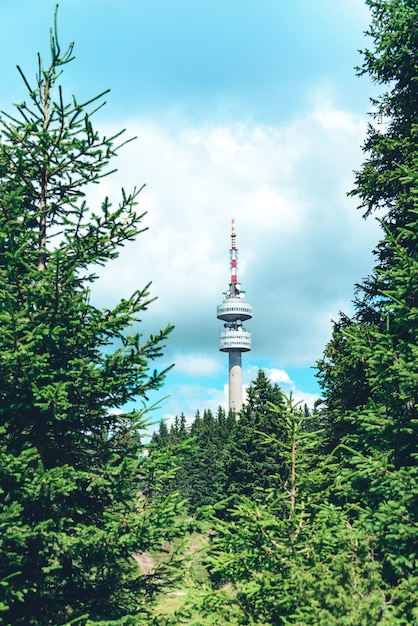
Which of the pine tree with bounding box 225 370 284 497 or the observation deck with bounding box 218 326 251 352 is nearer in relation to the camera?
the pine tree with bounding box 225 370 284 497

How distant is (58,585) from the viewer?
10.9m

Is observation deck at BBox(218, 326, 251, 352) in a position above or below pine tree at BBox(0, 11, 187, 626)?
above

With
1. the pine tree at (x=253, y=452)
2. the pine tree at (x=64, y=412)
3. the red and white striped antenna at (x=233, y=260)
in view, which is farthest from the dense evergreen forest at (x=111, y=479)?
the red and white striped antenna at (x=233, y=260)

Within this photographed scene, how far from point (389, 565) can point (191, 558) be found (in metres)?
4.04

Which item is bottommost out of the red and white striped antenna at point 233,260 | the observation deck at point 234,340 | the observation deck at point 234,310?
the observation deck at point 234,340

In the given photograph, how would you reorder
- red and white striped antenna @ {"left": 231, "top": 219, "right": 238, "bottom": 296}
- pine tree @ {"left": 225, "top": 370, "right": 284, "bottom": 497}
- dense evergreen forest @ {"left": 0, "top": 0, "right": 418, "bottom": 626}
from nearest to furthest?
dense evergreen forest @ {"left": 0, "top": 0, "right": 418, "bottom": 626}, pine tree @ {"left": 225, "top": 370, "right": 284, "bottom": 497}, red and white striped antenna @ {"left": 231, "top": 219, "right": 238, "bottom": 296}

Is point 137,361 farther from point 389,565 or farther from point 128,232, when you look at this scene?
point 389,565

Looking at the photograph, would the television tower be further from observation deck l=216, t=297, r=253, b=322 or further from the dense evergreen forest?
the dense evergreen forest

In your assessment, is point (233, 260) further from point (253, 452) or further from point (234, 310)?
point (253, 452)

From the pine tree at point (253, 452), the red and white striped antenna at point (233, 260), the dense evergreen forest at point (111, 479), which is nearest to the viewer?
the dense evergreen forest at point (111, 479)

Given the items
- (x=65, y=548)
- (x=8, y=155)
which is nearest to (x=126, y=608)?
(x=65, y=548)

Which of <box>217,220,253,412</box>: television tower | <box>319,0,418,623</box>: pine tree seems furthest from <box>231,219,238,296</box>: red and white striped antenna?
<box>319,0,418,623</box>: pine tree

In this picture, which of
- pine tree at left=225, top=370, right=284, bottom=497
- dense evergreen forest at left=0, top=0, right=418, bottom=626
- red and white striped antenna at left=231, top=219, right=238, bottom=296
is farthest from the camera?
red and white striped antenna at left=231, top=219, right=238, bottom=296

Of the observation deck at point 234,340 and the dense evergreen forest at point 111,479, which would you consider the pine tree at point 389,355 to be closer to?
the dense evergreen forest at point 111,479
